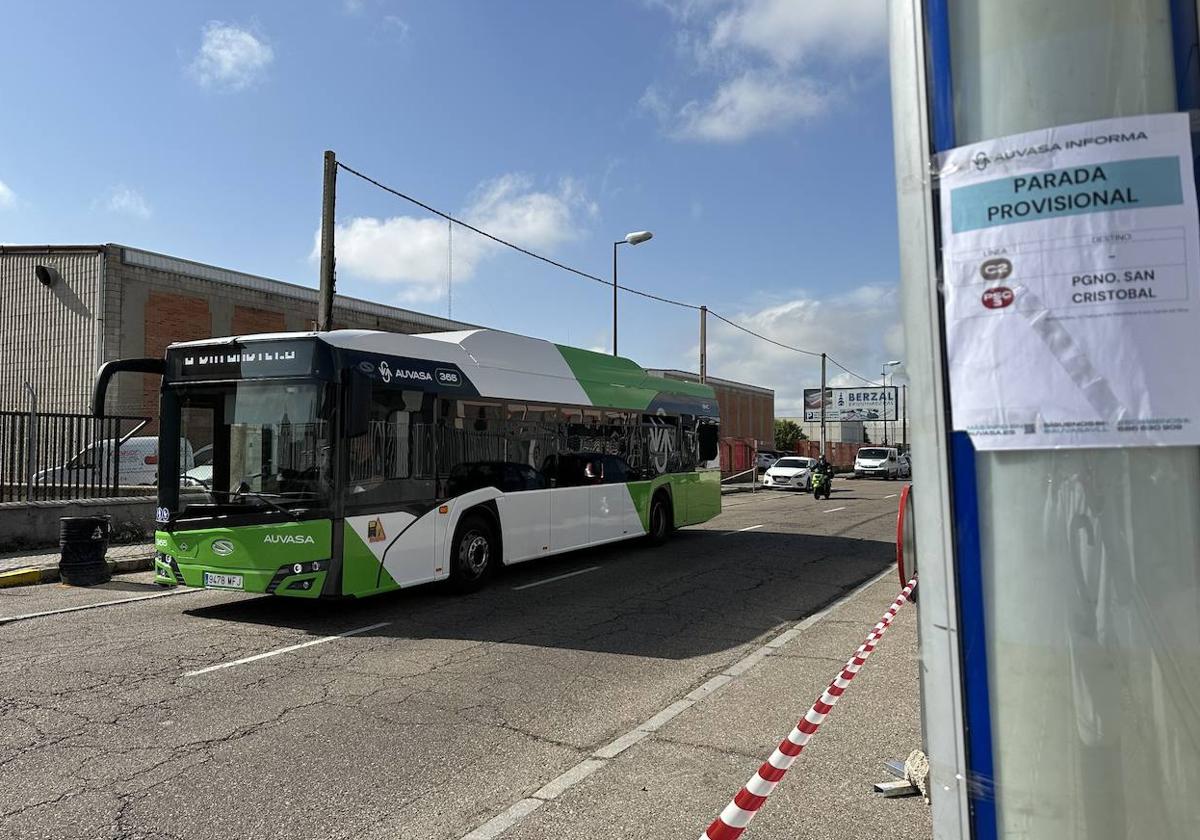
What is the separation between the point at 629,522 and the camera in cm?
1335

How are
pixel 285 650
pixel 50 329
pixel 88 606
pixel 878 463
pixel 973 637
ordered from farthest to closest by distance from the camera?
pixel 878 463
pixel 50 329
pixel 88 606
pixel 285 650
pixel 973 637

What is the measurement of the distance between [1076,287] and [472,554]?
8806 mm

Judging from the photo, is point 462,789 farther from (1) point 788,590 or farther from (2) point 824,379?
(2) point 824,379

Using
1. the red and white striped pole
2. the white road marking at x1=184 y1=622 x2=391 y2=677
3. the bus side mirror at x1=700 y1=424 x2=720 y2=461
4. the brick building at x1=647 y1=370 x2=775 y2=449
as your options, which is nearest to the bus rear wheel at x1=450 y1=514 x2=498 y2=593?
the white road marking at x1=184 y1=622 x2=391 y2=677

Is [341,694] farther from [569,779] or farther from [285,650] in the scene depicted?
[569,779]

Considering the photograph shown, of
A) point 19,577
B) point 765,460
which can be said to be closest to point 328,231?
point 19,577

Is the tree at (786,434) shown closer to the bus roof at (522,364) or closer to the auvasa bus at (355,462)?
the bus roof at (522,364)

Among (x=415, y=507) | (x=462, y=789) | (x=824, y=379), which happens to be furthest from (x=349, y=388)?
(x=824, y=379)

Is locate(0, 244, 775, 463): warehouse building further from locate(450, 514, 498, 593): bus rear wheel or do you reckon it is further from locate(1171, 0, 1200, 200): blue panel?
locate(1171, 0, 1200, 200): blue panel

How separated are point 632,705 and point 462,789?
166 centimetres

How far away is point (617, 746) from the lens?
4688mm

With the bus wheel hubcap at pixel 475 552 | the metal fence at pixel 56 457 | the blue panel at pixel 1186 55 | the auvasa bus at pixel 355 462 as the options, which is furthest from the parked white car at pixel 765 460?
the blue panel at pixel 1186 55

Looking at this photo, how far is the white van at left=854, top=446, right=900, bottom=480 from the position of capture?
46562mm

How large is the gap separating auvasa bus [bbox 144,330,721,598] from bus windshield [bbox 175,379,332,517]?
2 centimetres
